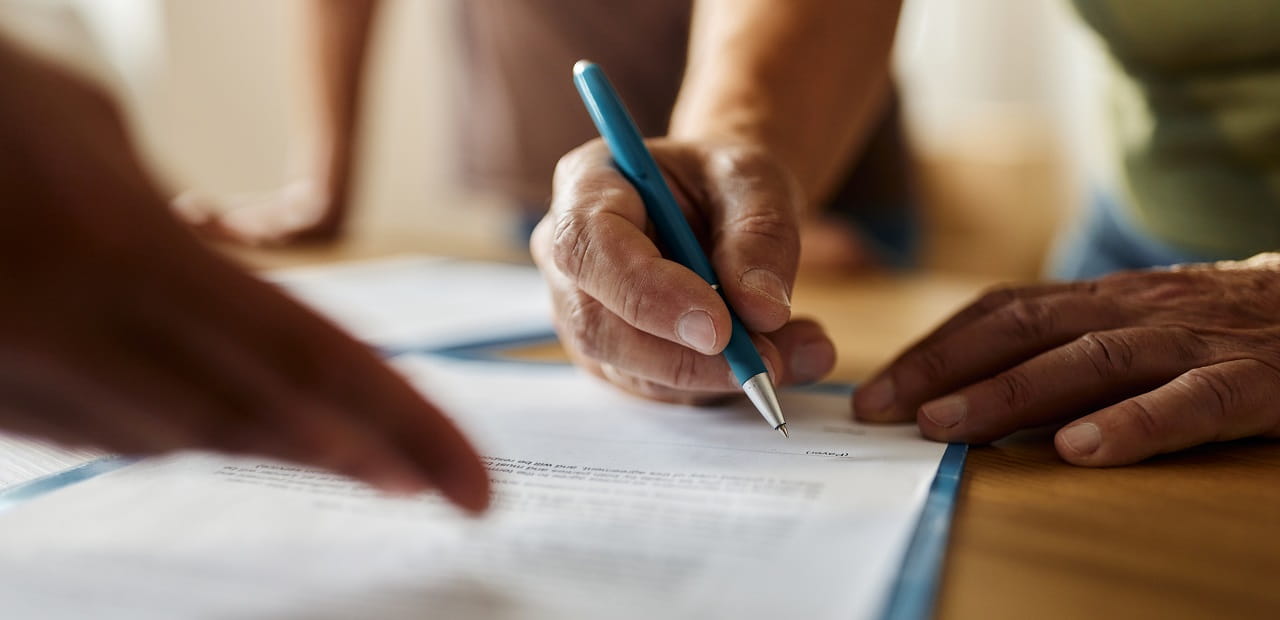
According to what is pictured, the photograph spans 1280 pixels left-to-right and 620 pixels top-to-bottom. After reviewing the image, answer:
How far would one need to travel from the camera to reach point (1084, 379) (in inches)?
17.3

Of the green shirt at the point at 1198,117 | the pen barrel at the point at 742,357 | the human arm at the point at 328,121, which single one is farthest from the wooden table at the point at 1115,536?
the human arm at the point at 328,121

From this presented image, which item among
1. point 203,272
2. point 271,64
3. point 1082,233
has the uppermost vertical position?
point 271,64

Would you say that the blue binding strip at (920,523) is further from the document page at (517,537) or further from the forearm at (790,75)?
the forearm at (790,75)

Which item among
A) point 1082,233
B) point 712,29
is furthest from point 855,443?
point 1082,233

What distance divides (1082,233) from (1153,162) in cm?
20

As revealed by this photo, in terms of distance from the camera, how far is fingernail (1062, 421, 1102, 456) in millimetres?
405

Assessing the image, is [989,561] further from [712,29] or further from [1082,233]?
[1082,233]

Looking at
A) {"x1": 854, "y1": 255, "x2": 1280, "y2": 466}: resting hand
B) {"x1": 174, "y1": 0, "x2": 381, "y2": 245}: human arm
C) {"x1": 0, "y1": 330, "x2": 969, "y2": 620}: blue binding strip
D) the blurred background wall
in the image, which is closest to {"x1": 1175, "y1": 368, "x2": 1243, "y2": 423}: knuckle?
{"x1": 854, "y1": 255, "x2": 1280, "y2": 466}: resting hand

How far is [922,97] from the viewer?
272 cm

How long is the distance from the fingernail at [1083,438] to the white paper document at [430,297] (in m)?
0.43

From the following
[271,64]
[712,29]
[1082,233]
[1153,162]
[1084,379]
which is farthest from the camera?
[271,64]

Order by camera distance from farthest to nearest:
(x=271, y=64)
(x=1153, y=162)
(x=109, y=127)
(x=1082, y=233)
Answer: (x=271, y=64) → (x=1082, y=233) → (x=1153, y=162) → (x=109, y=127)

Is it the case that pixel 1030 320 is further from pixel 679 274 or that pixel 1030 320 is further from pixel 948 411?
pixel 679 274

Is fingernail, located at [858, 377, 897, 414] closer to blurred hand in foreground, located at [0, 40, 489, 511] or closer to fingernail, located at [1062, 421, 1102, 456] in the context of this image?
fingernail, located at [1062, 421, 1102, 456]
